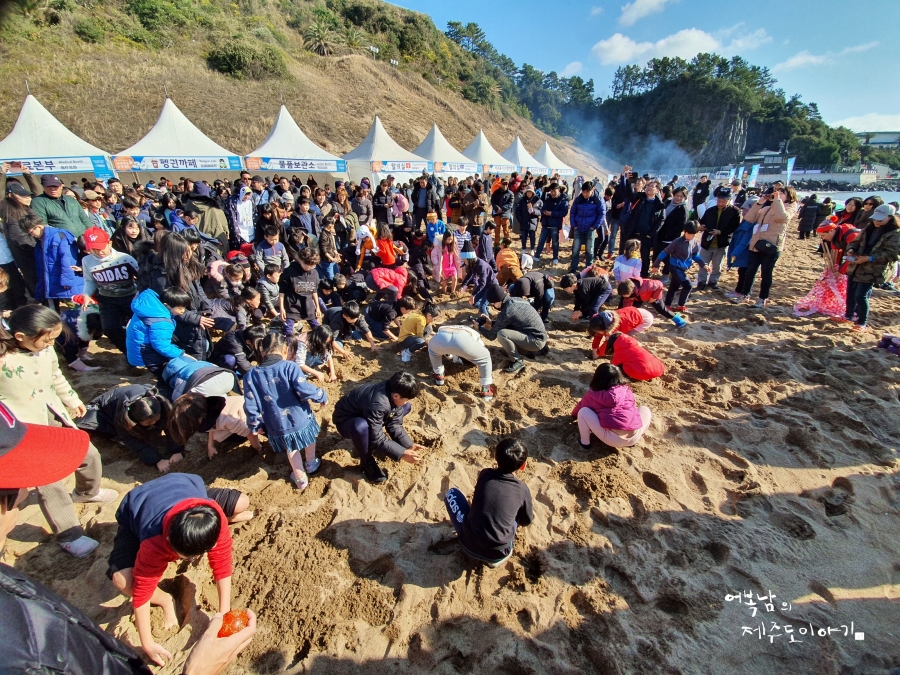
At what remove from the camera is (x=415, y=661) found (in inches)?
80.6

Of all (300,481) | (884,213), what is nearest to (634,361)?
(300,481)

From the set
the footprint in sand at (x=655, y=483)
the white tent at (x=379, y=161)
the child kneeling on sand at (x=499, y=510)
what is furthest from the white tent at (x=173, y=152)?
the footprint in sand at (x=655, y=483)

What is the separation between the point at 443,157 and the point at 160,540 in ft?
50.9

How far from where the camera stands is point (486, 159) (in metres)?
17.0

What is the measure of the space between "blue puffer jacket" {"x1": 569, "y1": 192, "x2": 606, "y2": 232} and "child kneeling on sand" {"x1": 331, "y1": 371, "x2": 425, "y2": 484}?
5313 mm

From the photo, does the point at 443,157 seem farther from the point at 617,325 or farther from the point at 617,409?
the point at 617,409

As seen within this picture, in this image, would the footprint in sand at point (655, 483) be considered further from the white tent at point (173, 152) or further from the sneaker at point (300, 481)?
the white tent at point (173, 152)

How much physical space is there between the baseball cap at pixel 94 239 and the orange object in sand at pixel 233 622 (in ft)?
12.3

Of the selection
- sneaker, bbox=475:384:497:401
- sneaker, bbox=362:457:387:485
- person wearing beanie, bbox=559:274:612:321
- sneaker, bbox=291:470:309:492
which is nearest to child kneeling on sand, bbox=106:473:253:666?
sneaker, bbox=291:470:309:492

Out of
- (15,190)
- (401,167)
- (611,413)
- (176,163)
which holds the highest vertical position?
(401,167)

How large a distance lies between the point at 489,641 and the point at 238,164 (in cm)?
A: 1390

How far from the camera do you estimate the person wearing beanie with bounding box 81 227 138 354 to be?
155 inches

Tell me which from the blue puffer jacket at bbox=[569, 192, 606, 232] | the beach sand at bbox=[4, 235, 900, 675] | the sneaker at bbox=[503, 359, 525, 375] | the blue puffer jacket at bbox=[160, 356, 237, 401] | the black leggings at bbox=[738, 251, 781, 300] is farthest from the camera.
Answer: the blue puffer jacket at bbox=[569, 192, 606, 232]

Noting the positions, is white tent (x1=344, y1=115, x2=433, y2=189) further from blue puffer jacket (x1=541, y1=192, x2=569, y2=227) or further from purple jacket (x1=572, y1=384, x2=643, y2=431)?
purple jacket (x1=572, y1=384, x2=643, y2=431)
